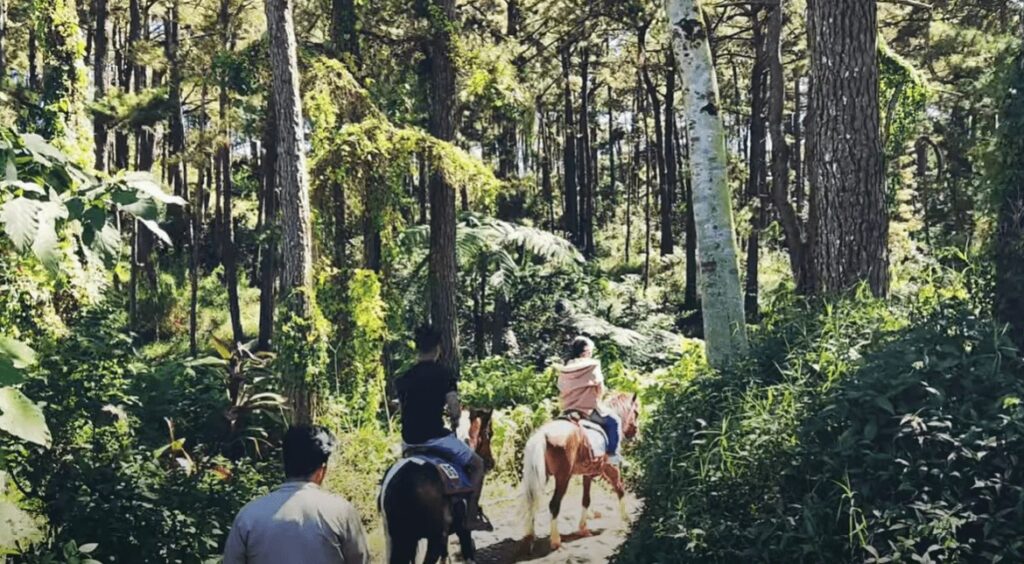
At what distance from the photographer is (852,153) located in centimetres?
853

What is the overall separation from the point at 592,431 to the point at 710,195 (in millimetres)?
3164

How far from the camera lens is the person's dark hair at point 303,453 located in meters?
4.54

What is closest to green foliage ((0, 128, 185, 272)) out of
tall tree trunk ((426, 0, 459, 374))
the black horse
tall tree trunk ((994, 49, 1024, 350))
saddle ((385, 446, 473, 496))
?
the black horse

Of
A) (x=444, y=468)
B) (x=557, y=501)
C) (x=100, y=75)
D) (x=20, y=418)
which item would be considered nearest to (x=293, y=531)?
(x=20, y=418)

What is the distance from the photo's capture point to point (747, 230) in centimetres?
2458

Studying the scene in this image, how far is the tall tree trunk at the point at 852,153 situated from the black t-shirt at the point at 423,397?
381 centimetres

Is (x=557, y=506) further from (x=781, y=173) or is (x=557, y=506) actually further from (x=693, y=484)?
(x=781, y=173)

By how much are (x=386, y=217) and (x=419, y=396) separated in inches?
271

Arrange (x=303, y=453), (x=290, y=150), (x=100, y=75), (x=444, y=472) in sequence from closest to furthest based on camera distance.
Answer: (x=303, y=453) → (x=444, y=472) → (x=290, y=150) → (x=100, y=75)

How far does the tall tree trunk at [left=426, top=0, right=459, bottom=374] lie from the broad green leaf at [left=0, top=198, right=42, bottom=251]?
13110mm

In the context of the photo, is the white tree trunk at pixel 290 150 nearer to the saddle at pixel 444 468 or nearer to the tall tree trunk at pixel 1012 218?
the saddle at pixel 444 468

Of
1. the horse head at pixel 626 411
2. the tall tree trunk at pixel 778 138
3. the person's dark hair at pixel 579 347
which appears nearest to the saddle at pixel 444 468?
the person's dark hair at pixel 579 347

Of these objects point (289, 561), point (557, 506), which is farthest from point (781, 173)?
point (289, 561)

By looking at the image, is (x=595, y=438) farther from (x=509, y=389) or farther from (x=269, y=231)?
(x=269, y=231)
